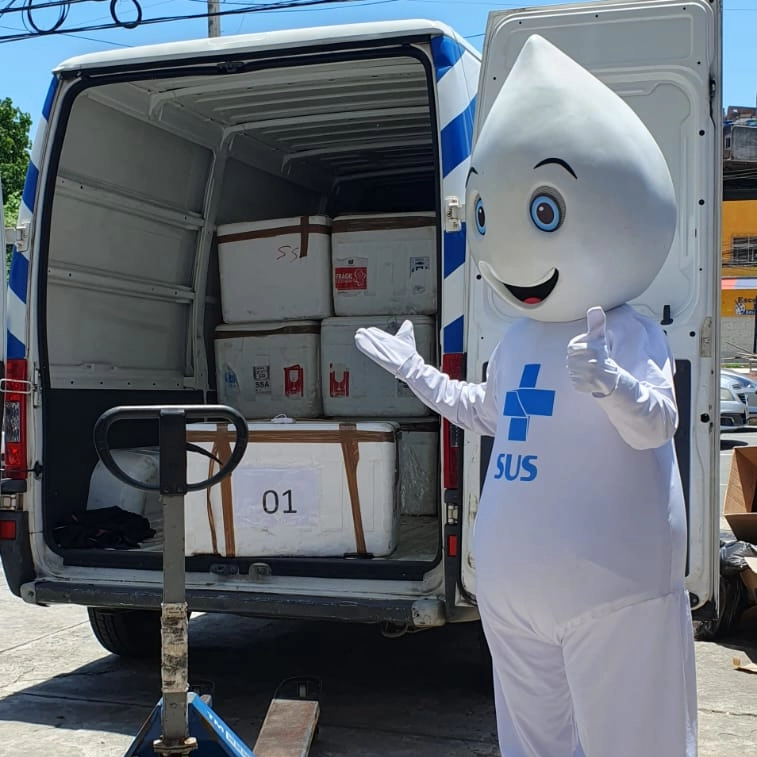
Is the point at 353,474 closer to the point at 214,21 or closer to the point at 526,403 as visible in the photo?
the point at 526,403

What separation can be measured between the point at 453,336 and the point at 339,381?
1.79 meters

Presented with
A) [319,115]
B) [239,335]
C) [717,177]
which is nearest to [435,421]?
[239,335]

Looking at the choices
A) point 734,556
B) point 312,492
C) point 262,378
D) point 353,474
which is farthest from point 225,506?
point 734,556

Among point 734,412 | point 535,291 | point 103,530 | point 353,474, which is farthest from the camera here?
point 734,412

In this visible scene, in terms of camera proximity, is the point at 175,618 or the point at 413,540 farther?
the point at 413,540

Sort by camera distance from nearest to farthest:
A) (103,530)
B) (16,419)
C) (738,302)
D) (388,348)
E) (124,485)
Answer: (388,348)
(16,419)
(103,530)
(124,485)
(738,302)

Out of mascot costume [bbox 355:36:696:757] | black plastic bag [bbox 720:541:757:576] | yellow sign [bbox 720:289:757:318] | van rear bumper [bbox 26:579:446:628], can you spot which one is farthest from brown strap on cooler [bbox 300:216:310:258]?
yellow sign [bbox 720:289:757:318]

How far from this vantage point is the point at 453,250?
388 centimetres

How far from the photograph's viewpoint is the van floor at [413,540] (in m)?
4.40

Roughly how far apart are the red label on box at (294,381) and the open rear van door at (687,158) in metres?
2.36

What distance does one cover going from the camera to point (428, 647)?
5578 mm

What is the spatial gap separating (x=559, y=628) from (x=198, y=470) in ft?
7.27

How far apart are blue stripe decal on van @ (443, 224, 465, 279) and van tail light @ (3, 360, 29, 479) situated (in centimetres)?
183

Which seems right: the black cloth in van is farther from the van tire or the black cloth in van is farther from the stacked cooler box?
the van tire
